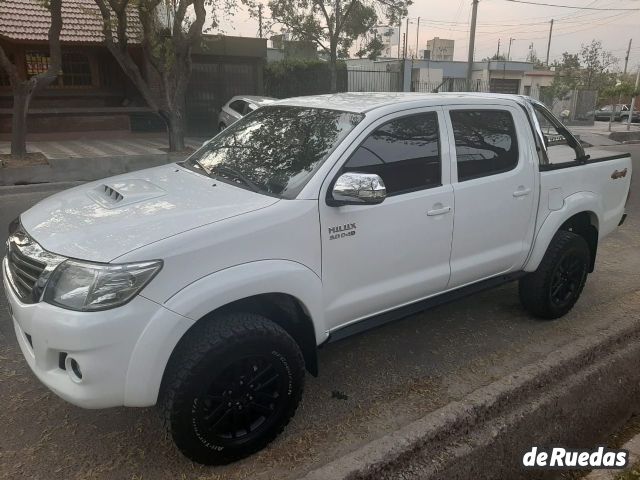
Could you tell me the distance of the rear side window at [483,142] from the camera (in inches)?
139

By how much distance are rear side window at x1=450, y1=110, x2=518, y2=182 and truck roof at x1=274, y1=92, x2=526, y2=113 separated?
113 millimetres

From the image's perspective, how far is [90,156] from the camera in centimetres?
1204

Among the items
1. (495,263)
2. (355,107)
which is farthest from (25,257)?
(495,263)

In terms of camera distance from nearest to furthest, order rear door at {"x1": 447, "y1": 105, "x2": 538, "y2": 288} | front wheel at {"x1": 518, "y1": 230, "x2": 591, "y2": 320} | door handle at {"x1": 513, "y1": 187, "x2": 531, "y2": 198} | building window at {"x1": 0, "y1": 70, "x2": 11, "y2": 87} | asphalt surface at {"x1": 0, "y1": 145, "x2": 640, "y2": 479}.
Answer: asphalt surface at {"x1": 0, "y1": 145, "x2": 640, "y2": 479}, rear door at {"x1": 447, "y1": 105, "x2": 538, "y2": 288}, door handle at {"x1": 513, "y1": 187, "x2": 531, "y2": 198}, front wheel at {"x1": 518, "y1": 230, "x2": 591, "y2": 320}, building window at {"x1": 0, "y1": 70, "x2": 11, "y2": 87}

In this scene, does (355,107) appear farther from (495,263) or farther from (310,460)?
(310,460)

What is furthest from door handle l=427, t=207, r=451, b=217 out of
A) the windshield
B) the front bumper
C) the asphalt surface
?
the front bumper

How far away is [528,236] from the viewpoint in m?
3.97

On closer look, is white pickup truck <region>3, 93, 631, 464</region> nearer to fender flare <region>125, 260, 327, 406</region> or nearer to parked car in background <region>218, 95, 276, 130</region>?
fender flare <region>125, 260, 327, 406</region>

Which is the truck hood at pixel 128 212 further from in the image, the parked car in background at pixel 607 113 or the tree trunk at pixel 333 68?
the parked car in background at pixel 607 113

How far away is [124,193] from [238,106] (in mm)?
12235

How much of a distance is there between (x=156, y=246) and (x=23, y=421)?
1.53 metres

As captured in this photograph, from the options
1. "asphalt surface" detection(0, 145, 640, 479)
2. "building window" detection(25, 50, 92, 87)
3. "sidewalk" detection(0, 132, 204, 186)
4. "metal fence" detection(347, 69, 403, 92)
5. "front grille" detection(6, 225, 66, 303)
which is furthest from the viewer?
"metal fence" detection(347, 69, 403, 92)

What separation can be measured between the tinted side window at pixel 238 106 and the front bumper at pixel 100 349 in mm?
12358

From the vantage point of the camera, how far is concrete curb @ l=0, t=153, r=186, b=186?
9656 millimetres
